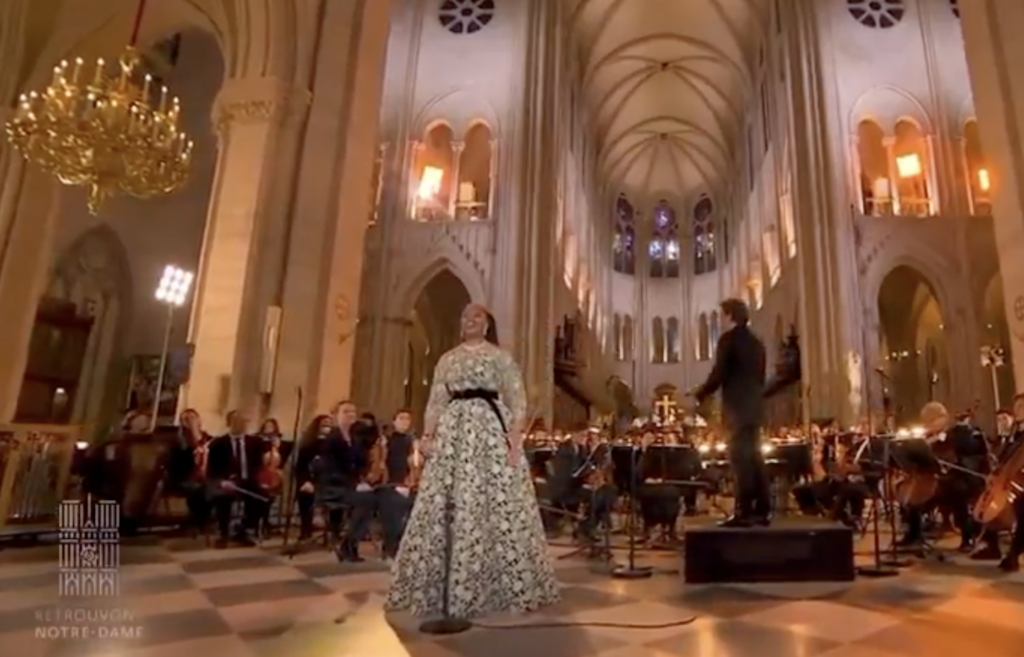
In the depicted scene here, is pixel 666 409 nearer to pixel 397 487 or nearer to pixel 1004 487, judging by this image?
pixel 1004 487

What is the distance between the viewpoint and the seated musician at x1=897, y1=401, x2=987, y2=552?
6367 millimetres

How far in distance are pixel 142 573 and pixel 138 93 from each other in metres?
5.80

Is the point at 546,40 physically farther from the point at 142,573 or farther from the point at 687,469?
the point at 142,573

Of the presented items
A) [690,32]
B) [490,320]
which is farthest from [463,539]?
[690,32]

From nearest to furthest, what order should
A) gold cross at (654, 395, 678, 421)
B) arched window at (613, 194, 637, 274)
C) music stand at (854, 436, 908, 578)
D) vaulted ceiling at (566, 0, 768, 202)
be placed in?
music stand at (854, 436, 908, 578)
gold cross at (654, 395, 678, 421)
vaulted ceiling at (566, 0, 768, 202)
arched window at (613, 194, 637, 274)

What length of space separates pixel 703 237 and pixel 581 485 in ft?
119

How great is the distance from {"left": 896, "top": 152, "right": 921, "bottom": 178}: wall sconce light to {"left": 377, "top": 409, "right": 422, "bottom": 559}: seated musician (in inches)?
717

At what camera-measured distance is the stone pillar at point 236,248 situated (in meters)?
8.62

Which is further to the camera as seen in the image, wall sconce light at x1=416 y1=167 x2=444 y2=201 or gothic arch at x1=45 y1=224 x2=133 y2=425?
wall sconce light at x1=416 y1=167 x2=444 y2=201

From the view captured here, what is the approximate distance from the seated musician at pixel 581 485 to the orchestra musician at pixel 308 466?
7.15 ft

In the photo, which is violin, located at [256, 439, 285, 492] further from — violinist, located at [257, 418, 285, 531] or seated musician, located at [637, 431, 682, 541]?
seated musician, located at [637, 431, 682, 541]

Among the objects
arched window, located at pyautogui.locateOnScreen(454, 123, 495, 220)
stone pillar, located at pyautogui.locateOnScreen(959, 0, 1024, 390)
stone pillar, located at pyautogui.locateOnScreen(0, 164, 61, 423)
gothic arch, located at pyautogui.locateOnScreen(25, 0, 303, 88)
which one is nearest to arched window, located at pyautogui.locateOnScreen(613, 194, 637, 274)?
arched window, located at pyautogui.locateOnScreen(454, 123, 495, 220)

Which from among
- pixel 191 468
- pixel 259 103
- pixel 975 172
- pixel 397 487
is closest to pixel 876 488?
pixel 397 487

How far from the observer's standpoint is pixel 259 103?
31.1ft
